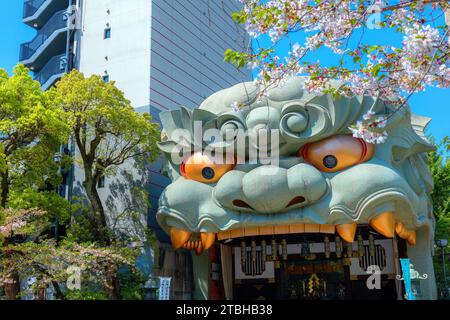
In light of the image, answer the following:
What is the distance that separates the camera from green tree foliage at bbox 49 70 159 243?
56.4ft

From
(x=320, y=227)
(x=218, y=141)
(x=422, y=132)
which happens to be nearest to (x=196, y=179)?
(x=218, y=141)

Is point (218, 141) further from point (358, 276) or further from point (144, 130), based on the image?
point (358, 276)

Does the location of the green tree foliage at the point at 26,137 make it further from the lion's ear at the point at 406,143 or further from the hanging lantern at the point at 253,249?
the lion's ear at the point at 406,143

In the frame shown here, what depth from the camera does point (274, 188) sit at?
15.6 meters

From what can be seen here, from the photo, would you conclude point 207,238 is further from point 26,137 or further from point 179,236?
point 26,137

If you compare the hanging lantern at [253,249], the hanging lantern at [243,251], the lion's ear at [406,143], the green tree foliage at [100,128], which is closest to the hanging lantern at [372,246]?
the lion's ear at [406,143]

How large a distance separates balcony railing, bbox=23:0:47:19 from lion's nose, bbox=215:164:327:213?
15.6 meters

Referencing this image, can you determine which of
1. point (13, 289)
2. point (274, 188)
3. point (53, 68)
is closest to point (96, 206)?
point (13, 289)

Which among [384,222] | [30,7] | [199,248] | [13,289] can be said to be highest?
[30,7]

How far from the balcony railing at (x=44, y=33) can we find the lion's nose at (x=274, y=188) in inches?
491

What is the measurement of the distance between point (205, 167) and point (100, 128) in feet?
12.7

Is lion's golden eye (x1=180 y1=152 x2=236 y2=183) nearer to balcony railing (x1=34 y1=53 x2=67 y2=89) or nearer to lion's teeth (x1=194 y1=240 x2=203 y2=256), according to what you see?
lion's teeth (x1=194 y1=240 x2=203 y2=256)

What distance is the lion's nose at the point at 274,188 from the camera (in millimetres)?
15578

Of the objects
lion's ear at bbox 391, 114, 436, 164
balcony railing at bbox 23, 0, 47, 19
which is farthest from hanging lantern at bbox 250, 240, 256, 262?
balcony railing at bbox 23, 0, 47, 19
